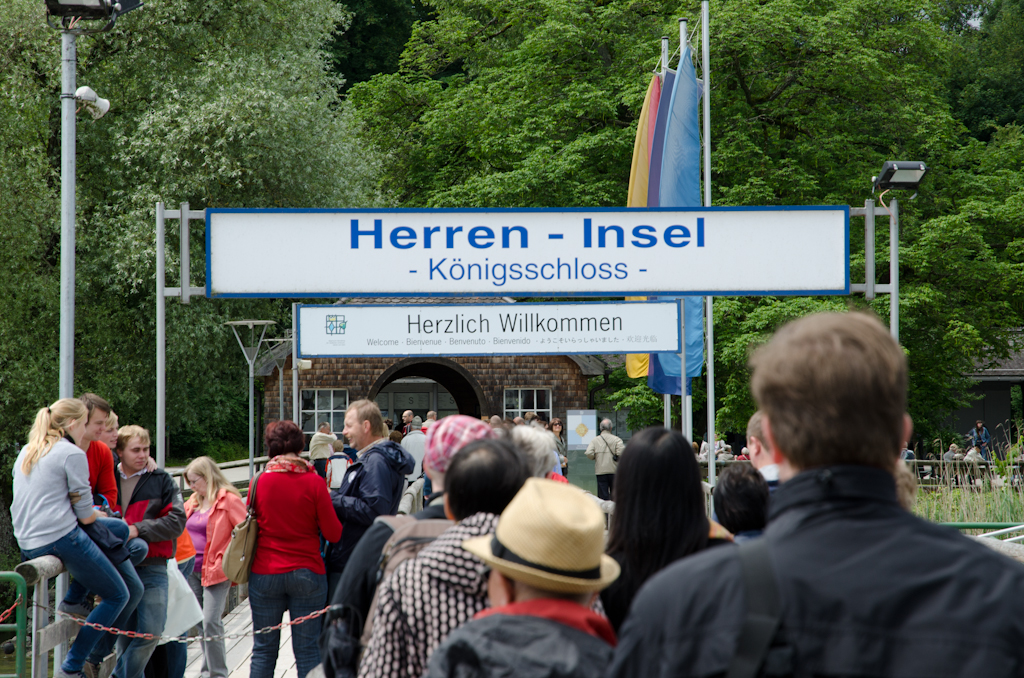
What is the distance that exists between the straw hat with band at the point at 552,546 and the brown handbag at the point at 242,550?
148 inches

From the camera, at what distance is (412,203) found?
31.8 m

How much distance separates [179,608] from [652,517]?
4.61 m

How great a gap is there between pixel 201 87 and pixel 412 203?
418 inches

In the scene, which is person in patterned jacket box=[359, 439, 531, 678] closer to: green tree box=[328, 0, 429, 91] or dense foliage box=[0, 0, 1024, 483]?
dense foliage box=[0, 0, 1024, 483]

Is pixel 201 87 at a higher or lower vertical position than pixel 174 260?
higher

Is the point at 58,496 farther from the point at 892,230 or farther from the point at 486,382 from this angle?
the point at 486,382

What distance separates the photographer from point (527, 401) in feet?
95.8

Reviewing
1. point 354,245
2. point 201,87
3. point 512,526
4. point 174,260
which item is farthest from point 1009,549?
point 201,87

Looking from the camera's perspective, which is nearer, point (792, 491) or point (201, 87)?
point (792, 491)

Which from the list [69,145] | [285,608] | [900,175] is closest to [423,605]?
[285,608]

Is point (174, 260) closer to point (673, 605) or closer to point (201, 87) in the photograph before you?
point (201, 87)

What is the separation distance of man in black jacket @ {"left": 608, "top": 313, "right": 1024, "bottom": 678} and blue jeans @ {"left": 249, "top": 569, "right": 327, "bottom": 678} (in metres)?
4.45

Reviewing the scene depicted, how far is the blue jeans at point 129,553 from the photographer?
5.82 m

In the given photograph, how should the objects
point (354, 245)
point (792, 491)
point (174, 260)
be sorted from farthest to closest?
point (174, 260) < point (354, 245) < point (792, 491)
